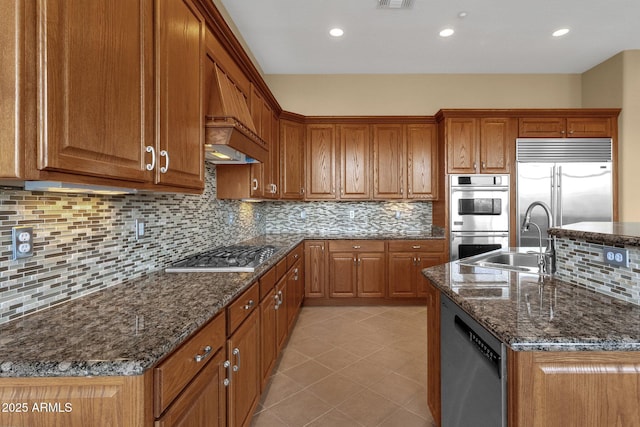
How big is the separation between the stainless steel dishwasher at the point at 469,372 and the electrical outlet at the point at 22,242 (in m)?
1.69

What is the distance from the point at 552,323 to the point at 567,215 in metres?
3.57

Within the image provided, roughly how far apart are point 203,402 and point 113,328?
1.40 ft

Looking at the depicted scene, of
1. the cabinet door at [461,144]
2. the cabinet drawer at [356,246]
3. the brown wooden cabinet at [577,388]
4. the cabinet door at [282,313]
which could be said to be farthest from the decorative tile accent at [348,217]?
the brown wooden cabinet at [577,388]

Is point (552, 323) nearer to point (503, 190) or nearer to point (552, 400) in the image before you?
point (552, 400)

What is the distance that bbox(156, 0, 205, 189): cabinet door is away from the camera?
1381 millimetres

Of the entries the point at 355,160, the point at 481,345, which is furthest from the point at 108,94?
the point at 355,160

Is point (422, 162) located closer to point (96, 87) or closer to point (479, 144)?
point (479, 144)

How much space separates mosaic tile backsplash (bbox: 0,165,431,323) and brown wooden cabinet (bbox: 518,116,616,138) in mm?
3726

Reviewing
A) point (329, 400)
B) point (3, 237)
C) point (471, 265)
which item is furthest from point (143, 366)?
point (471, 265)

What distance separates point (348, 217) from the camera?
181 inches

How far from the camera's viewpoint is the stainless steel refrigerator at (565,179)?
12.7ft

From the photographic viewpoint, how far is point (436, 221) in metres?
4.32

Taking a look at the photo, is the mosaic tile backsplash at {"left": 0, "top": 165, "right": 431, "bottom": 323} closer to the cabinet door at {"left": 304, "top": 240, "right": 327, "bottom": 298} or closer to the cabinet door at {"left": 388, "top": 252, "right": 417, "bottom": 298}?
the cabinet door at {"left": 304, "top": 240, "right": 327, "bottom": 298}

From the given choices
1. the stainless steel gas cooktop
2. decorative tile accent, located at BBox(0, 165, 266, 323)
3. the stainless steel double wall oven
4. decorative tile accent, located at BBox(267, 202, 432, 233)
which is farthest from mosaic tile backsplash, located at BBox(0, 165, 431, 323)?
the stainless steel double wall oven
